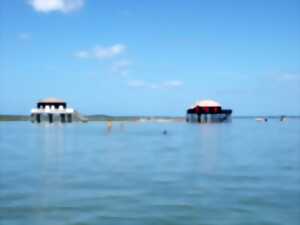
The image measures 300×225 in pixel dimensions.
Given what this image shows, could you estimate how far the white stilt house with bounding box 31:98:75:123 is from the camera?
104m

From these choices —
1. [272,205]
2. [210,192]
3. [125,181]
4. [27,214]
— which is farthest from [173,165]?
[27,214]

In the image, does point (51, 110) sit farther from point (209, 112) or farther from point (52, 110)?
point (209, 112)

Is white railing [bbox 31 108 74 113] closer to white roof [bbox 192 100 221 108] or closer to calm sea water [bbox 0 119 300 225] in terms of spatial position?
white roof [bbox 192 100 221 108]

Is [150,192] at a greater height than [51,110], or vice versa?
[51,110]

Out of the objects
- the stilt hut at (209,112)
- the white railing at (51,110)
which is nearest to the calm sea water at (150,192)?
the white railing at (51,110)

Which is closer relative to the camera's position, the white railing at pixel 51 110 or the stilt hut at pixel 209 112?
the white railing at pixel 51 110

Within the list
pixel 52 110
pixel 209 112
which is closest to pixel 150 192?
pixel 52 110

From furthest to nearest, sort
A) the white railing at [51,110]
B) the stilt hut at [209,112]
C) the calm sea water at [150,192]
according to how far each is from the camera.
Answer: the stilt hut at [209,112]
the white railing at [51,110]
the calm sea water at [150,192]

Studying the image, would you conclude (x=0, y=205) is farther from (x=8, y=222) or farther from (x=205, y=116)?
(x=205, y=116)

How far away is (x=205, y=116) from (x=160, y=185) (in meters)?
93.4

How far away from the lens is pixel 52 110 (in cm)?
10375

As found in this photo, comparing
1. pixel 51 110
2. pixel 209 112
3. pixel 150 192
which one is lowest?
pixel 150 192

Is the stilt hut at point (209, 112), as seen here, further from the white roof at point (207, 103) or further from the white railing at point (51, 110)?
the white railing at point (51, 110)

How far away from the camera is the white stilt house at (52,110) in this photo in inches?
4101
